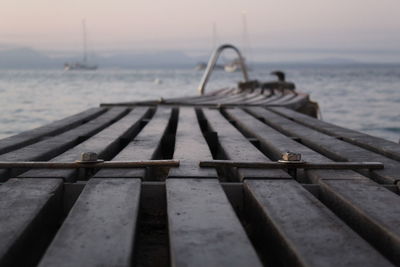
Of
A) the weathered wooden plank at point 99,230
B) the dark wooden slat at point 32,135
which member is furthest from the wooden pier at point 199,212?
the dark wooden slat at point 32,135

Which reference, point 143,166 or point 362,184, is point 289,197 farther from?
point 143,166

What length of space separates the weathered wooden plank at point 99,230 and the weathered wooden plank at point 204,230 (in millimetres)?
124

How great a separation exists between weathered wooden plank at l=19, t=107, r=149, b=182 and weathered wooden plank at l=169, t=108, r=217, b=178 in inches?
15.9

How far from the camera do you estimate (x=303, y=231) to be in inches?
58.4

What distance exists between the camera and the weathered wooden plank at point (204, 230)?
1.28 meters

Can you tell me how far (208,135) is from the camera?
376cm

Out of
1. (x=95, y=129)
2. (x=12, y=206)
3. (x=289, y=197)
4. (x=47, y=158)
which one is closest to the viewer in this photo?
(x=12, y=206)

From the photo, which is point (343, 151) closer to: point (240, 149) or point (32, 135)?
point (240, 149)

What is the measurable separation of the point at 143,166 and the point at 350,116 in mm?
17720

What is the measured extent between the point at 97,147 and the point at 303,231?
6.09 ft

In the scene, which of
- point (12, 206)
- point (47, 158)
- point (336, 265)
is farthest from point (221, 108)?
point (336, 265)

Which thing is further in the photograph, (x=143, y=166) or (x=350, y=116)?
(x=350, y=116)

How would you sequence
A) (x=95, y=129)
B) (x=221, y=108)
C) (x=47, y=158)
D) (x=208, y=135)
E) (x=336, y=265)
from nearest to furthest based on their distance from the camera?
(x=336, y=265), (x=47, y=158), (x=208, y=135), (x=95, y=129), (x=221, y=108)

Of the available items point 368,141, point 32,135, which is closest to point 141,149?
point 32,135
